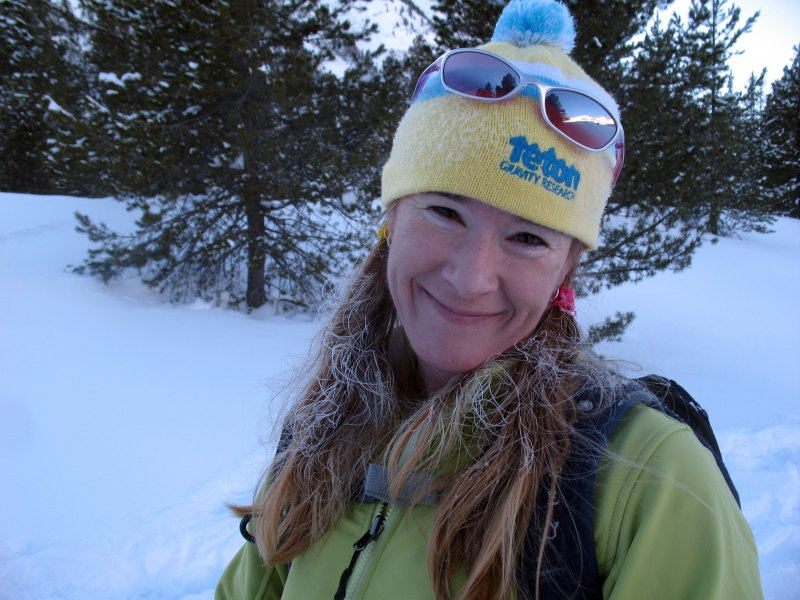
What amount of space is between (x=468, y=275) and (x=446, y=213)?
0.16 metres

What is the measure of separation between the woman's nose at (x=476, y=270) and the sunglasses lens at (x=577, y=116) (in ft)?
1.05

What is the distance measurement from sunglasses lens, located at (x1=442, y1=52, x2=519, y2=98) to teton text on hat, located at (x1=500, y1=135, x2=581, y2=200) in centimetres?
13

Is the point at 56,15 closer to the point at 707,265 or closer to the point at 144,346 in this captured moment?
the point at 144,346

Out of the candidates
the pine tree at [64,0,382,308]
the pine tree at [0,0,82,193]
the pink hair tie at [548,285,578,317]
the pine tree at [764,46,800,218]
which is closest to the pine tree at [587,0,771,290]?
the pine tree at [64,0,382,308]

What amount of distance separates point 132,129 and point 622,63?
5772 millimetres

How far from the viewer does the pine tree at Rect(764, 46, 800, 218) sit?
19734 millimetres

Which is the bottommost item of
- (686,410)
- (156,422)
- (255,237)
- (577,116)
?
(156,422)

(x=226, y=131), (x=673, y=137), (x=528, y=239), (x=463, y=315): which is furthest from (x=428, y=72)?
(x=226, y=131)

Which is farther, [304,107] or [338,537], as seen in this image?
[304,107]

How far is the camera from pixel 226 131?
6.40 m

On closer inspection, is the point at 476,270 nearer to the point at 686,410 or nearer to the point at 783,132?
the point at 686,410

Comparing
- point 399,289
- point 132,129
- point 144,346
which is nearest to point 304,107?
point 132,129

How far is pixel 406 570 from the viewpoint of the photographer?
3.19ft

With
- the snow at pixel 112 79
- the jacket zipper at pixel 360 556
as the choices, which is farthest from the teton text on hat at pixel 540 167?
the snow at pixel 112 79
